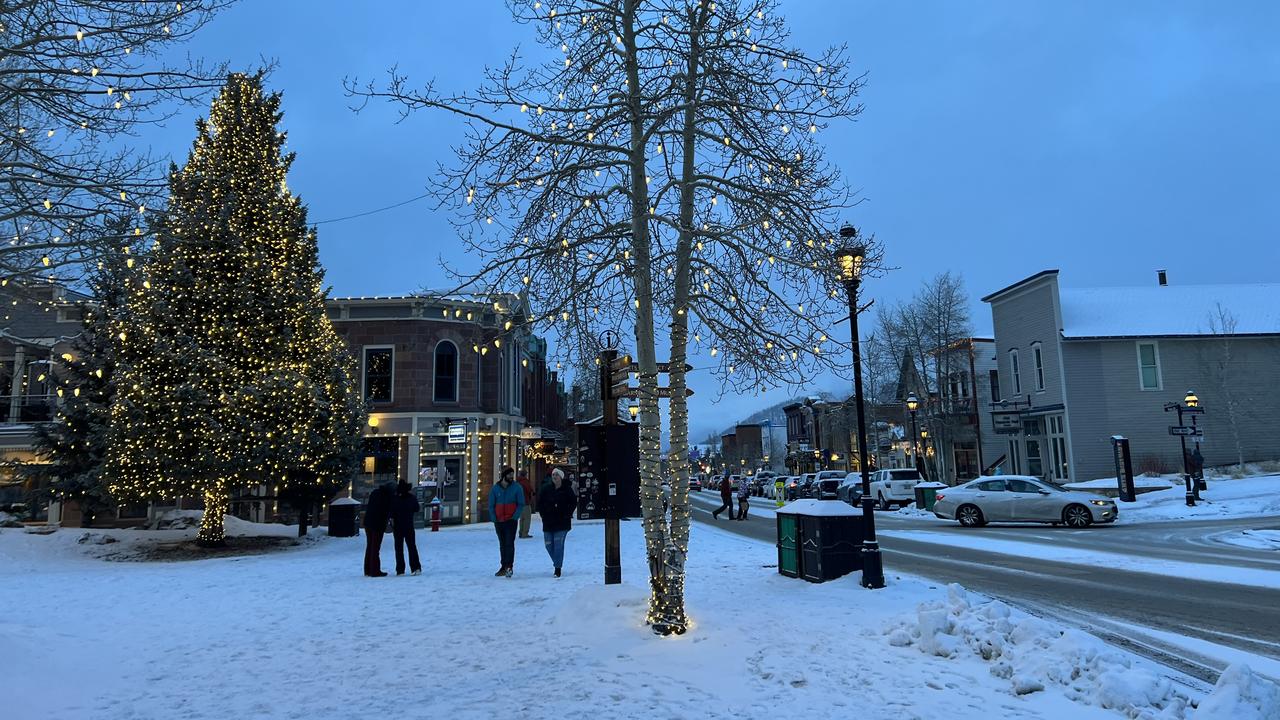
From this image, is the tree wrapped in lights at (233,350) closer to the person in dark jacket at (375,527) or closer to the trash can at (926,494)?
the person in dark jacket at (375,527)

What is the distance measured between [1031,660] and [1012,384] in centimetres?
3653

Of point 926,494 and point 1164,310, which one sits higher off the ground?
point 1164,310

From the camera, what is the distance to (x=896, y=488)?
114ft

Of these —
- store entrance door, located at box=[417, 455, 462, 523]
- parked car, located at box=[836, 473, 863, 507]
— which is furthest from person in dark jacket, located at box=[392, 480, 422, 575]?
parked car, located at box=[836, 473, 863, 507]

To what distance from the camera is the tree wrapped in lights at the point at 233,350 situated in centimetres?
1645

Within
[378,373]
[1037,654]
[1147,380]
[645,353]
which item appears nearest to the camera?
[1037,654]

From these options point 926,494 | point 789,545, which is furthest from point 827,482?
point 789,545

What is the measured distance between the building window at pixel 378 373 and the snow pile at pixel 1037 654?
24.8 meters

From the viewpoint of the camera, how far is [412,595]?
1060 cm

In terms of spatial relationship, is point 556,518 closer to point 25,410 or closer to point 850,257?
point 850,257

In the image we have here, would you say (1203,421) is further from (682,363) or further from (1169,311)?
(682,363)

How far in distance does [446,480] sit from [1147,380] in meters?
31.3

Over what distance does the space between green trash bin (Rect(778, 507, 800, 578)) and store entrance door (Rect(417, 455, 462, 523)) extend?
19040 millimetres

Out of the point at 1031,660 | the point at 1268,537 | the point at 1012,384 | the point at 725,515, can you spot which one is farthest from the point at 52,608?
the point at 1012,384
